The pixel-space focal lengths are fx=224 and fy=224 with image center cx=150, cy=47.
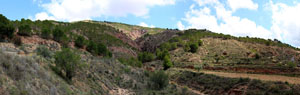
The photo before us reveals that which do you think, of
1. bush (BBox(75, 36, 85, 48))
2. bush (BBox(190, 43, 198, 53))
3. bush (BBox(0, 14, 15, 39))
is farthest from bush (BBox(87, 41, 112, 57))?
bush (BBox(190, 43, 198, 53))

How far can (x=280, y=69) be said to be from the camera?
1861 inches

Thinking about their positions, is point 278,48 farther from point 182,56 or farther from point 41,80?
point 41,80

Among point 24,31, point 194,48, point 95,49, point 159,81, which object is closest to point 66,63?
point 159,81

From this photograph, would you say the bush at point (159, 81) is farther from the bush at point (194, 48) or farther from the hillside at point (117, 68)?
the bush at point (194, 48)

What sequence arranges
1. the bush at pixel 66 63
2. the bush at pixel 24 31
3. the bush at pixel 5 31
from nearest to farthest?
1. the bush at pixel 66 63
2. the bush at pixel 5 31
3. the bush at pixel 24 31

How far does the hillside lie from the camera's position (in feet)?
51.0

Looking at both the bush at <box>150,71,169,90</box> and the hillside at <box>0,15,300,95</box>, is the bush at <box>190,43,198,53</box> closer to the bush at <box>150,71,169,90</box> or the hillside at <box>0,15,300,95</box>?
the hillside at <box>0,15,300,95</box>

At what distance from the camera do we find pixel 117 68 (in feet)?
141

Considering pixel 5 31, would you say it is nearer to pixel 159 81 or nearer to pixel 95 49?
pixel 159 81

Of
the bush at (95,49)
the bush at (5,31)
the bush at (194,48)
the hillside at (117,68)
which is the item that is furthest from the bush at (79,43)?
the bush at (194,48)

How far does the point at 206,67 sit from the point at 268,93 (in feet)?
105

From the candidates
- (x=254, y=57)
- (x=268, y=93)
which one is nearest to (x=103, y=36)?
(x=254, y=57)

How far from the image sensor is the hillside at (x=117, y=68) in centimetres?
1553

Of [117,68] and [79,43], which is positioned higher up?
[79,43]
